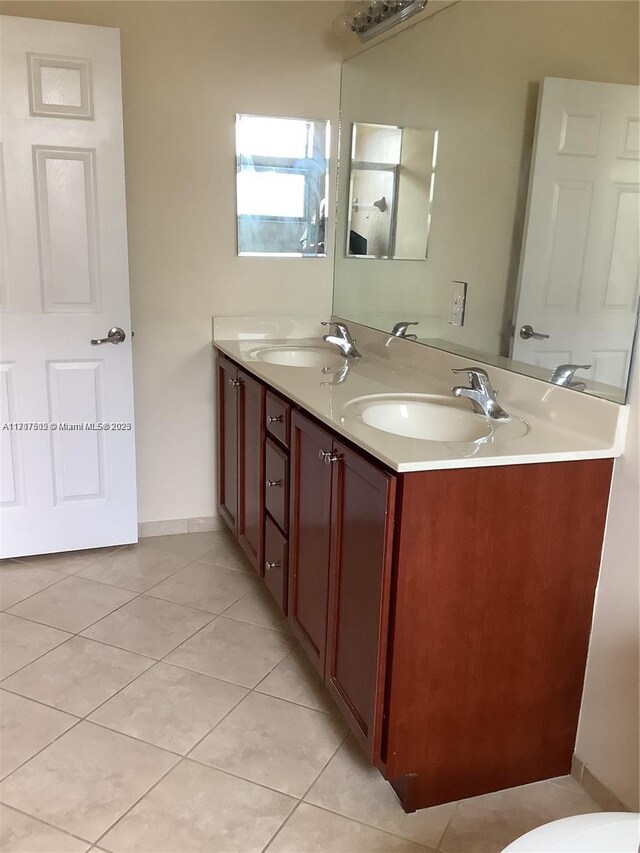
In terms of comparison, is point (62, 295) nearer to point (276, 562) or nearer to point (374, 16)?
point (276, 562)

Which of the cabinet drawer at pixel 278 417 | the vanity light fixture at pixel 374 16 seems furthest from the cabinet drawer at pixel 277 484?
the vanity light fixture at pixel 374 16

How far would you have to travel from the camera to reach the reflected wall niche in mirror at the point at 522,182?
1617mm

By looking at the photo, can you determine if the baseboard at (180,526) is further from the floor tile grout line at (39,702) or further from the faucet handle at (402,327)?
the faucet handle at (402,327)

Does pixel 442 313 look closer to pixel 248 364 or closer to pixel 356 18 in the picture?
pixel 248 364

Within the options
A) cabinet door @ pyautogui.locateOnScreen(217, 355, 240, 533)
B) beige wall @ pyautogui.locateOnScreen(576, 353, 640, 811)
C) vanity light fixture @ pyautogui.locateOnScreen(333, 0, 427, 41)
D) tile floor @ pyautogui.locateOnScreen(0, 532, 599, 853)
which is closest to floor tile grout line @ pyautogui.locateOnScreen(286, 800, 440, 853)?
tile floor @ pyautogui.locateOnScreen(0, 532, 599, 853)

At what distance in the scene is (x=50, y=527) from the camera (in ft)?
9.38

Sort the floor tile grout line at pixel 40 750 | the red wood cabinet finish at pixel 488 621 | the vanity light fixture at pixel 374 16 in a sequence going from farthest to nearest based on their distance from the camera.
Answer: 1. the vanity light fixture at pixel 374 16
2. the floor tile grout line at pixel 40 750
3. the red wood cabinet finish at pixel 488 621

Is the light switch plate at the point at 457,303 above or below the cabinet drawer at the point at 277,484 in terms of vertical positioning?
above

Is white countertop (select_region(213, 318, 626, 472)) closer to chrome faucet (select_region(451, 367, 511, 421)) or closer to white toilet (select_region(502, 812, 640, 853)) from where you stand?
chrome faucet (select_region(451, 367, 511, 421))

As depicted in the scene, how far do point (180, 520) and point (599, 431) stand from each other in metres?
2.06

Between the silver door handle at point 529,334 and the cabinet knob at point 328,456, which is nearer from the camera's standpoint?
the cabinet knob at point 328,456

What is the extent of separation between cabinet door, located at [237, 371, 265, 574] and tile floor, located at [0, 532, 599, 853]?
0.22 meters

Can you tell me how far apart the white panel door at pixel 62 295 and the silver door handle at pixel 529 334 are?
1527mm

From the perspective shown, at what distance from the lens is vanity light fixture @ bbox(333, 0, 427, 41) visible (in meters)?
2.39
